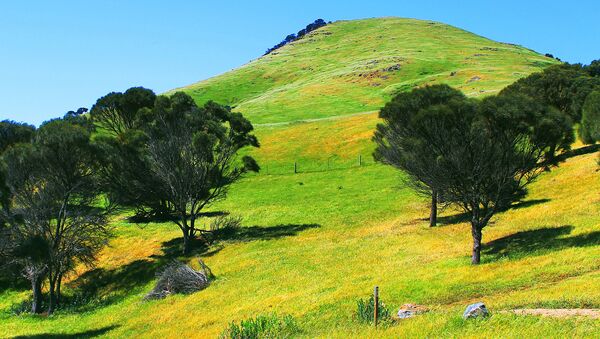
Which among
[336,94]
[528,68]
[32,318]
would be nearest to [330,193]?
[32,318]

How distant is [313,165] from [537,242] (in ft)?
171

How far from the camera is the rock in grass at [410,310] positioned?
18.2 m

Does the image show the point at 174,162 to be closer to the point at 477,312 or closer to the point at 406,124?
the point at 406,124

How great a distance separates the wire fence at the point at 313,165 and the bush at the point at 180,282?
4254 cm

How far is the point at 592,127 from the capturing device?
4750 centimetres

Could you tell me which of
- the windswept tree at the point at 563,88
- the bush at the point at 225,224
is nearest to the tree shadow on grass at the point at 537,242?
the bush at the point at 225,224

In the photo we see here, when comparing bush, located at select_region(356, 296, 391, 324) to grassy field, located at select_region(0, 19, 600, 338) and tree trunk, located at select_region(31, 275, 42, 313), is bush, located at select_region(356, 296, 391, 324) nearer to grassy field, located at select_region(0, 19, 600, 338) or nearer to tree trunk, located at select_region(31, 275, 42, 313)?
grassy field, located at select_region(0, 19, 600, 338)

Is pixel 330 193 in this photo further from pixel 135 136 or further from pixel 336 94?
pixel 336 94

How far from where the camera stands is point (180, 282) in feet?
111

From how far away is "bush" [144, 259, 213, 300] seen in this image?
1320 inches

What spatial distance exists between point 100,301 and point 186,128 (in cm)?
1713

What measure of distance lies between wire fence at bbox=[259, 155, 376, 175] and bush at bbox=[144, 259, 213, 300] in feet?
140

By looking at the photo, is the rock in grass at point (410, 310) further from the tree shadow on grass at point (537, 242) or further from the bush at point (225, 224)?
the bush at point (225, 224)

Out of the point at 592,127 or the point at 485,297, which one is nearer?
the point at 485,297
